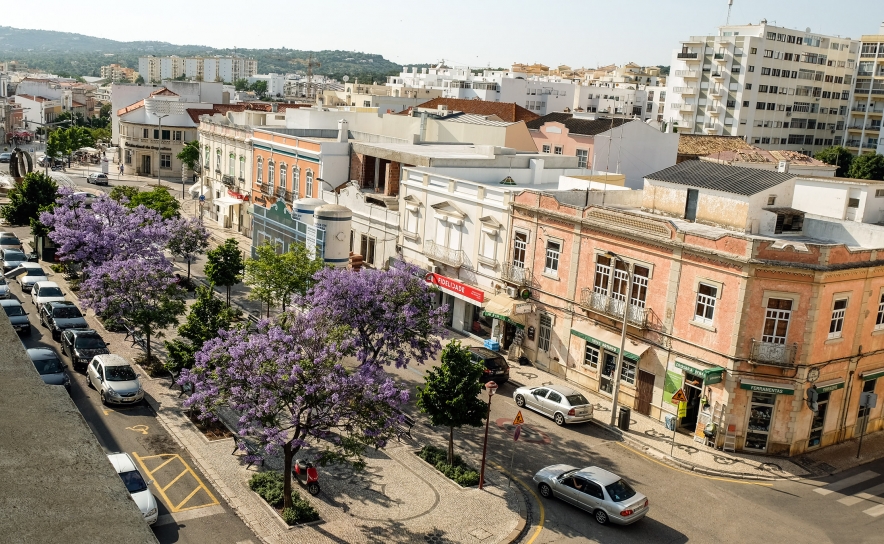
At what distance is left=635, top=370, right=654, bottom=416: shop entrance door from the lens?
3303cm

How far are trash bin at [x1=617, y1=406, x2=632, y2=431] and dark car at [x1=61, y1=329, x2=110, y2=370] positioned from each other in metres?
21.4

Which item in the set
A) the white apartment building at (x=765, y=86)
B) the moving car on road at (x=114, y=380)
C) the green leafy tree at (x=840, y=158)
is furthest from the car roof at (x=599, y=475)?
the white apartment building at (x=765, y=86)

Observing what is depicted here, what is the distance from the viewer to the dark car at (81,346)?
33.7m

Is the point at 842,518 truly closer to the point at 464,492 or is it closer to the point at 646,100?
the point at 464,492

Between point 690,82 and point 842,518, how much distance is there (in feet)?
296

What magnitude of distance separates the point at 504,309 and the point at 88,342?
60.1ft

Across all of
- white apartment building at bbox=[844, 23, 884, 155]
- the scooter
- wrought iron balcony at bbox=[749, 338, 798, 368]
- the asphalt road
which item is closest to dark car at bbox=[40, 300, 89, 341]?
the asphalt road

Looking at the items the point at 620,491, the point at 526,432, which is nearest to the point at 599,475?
the point at 620,491

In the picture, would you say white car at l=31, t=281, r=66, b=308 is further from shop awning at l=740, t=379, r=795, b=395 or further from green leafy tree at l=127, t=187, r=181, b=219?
shop awning at l=740, t=379, r=795, b=395

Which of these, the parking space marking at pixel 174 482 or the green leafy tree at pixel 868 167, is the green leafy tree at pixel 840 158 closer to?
the green leafy tree at pixel 868 167

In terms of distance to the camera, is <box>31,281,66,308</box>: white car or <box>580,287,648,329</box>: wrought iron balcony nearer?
<box>580,287,648,329</box>: wrought iron balcony

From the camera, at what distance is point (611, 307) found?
3412 cm

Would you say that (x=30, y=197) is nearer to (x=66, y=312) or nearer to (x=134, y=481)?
(x=66, y=312)

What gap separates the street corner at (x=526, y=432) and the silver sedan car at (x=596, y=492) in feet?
13.6
